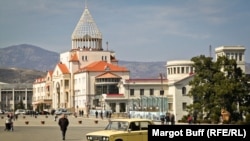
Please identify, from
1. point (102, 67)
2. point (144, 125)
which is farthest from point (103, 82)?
point (144, 125)

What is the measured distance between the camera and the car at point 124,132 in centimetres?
2128

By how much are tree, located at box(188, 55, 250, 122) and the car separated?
3256 centimetres

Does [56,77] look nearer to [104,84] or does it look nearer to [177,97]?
[104,84]

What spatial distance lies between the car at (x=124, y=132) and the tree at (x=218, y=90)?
32559mm

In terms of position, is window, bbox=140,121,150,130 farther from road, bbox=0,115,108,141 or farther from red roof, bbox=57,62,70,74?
red roof, bbox=57,62,70,74

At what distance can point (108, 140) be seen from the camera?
829 inches

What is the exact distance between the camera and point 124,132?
21625mm

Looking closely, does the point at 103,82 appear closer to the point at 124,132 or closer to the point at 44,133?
the point at 44,133

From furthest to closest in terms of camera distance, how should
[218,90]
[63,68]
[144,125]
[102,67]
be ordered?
[63,68], [102,67], [218,90], [144,125]

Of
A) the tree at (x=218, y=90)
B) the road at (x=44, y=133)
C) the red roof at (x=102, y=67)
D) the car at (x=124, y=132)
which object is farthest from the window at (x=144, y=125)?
the red roof at (x=102, y=67)

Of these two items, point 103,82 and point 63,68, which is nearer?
point 103,82

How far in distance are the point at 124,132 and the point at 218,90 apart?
39.9 meters

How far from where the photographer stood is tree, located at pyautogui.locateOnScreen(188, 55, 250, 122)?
59125 mm

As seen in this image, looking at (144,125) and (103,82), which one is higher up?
(103,82)
